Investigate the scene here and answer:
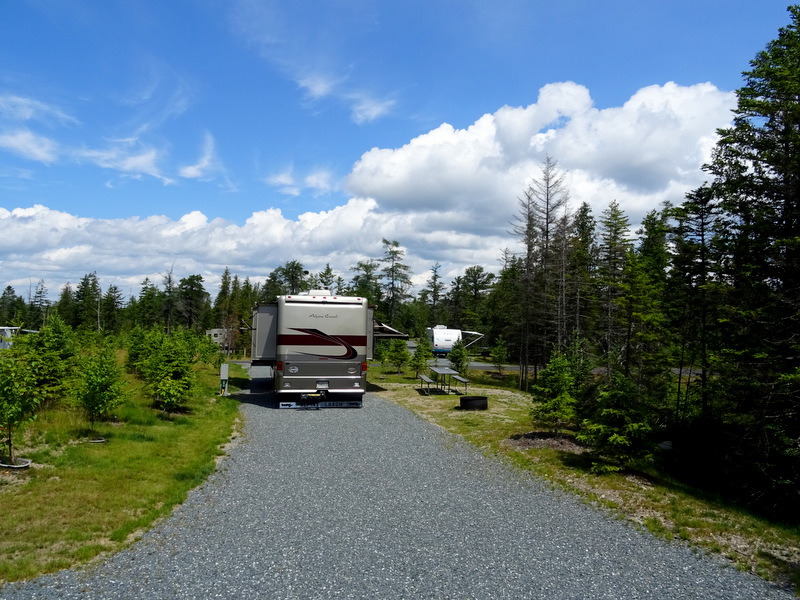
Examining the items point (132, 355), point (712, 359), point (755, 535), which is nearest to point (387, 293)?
point (132, 355)

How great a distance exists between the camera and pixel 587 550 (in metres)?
6.17

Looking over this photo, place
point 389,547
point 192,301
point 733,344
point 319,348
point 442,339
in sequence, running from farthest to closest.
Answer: point 192,301
point 442,339
point 319,348
point 733,344
point 389,547

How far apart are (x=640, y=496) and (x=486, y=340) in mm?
57323

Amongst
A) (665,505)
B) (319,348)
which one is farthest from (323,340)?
(665,505)

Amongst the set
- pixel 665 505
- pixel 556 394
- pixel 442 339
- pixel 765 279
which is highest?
pixel 765 279

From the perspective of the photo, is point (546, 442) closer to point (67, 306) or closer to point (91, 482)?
point (91, 482)

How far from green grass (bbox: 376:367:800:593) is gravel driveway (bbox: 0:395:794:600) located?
393 mm

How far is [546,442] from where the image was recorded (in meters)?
11.9

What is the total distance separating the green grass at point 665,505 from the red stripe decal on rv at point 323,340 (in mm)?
4191

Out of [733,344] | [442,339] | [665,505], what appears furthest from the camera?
[442,339]

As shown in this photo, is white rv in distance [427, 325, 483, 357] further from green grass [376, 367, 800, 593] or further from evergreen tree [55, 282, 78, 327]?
evergreen tree [55, 282, 78, 327]

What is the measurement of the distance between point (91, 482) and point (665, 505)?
28.6 ft

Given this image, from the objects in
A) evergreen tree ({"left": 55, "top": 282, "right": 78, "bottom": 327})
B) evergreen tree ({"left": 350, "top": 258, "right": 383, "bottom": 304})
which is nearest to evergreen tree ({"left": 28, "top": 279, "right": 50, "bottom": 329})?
evergreen tree ({"left": 55, "top": 282, "right": 78, "bottom": 327})

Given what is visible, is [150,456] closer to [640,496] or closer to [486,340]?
[640,496]
